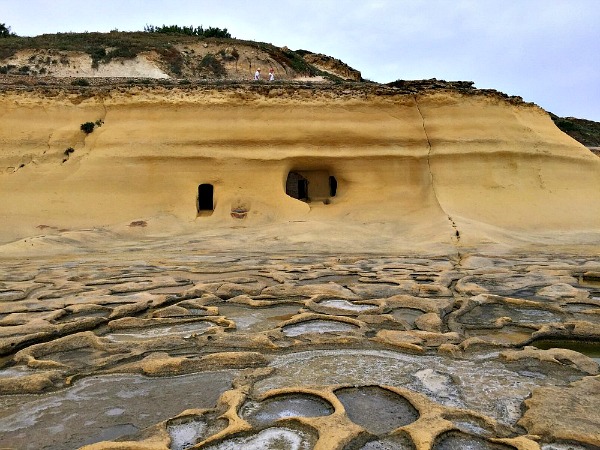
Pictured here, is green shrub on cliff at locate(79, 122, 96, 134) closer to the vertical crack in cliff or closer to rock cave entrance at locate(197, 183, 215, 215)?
rock cave entrance at locate(197, 183, 215, 215)

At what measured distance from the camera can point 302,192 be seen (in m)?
16.7

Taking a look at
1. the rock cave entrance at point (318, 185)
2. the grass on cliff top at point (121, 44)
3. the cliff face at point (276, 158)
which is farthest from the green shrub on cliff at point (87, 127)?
the grass on cliff top at point (121, 44)

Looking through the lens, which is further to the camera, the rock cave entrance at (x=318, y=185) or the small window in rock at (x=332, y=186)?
the small window in rock at (x=332, y=186)

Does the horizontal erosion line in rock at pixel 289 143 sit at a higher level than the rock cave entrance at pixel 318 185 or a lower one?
higher

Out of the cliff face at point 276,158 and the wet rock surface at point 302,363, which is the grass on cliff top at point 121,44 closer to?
the cliff face at point 276,158

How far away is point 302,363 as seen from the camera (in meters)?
3.71

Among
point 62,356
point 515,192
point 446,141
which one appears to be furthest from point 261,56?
point 62,356

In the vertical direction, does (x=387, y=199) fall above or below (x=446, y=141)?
below

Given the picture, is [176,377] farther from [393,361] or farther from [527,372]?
[527,372]

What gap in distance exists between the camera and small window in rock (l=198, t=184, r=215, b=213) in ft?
51.3

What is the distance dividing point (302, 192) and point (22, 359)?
13210mm

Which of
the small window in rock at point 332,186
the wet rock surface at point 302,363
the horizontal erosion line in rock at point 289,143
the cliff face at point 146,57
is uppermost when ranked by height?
the cliff face at point 146,57

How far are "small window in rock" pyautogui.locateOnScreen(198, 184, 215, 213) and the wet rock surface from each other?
8.71m

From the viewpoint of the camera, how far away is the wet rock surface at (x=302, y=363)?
8.60 feet
